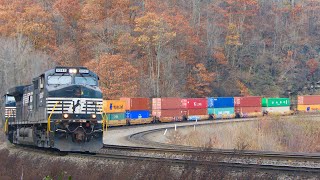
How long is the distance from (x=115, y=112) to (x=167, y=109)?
289 inches

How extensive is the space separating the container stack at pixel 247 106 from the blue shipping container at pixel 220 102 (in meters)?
0.73

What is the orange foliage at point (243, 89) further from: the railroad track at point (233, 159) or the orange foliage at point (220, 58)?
the railroad track at point (233, 159)

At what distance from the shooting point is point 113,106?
4219 centimetres

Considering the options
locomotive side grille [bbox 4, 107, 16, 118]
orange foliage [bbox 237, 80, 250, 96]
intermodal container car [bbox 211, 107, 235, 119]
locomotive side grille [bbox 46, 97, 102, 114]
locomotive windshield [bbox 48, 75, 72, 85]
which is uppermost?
orange foliage [bbox 237, 80, 250, 96]

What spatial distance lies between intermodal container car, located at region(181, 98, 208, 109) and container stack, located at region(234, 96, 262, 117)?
4.53 meters

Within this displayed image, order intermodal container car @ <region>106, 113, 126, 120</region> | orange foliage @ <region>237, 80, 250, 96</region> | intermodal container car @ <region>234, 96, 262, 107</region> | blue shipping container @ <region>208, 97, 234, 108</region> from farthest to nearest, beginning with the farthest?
orange foliage @ <region>237, 80, 250, 96</region>, intermodal container car @ <region>234, 96, 262, 107</region>, blue shipping container @ <region>208, 97, 234, 108</region>, intermodal container car @ <region>106, 113, 126, 120</region>

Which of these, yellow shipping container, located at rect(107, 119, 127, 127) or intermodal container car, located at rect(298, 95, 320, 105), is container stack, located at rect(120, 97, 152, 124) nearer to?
yellow shipping container, located at rect(107, 119, 127, 127)

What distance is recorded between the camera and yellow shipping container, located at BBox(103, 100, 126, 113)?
41312mm

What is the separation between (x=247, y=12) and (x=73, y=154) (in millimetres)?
67904

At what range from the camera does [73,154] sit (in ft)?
61.7

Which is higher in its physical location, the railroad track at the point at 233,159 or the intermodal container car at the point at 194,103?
the intermodal container car at the point at 194,103

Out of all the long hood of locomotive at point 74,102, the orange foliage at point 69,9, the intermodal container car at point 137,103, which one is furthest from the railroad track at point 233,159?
the orange foliage at point 69,9

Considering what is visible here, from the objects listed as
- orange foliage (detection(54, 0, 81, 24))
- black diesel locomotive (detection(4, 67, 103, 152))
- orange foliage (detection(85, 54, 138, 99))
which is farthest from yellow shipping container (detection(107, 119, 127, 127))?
orange foliage (detection(54, 0, 81, 24))

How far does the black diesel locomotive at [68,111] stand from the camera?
57.2 feet
